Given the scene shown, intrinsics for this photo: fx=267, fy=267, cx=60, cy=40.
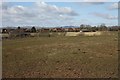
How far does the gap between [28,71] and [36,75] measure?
1148mm

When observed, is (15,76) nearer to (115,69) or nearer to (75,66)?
(75,66)

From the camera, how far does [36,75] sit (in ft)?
35.9

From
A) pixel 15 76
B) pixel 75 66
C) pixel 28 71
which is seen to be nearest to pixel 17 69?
pixel 28 71

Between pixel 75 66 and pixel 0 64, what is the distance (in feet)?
13.4

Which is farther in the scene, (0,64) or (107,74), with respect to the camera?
(0,64)

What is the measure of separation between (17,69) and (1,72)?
935 mm

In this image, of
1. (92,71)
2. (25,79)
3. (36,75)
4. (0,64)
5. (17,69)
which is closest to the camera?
(25,79)

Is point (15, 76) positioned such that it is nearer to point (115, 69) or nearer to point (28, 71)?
point (28, 71)

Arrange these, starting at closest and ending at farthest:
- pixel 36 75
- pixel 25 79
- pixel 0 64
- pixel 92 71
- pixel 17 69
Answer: pixel 25 79, pixel 36 75, pixel 92 71, pixel 17 69, pixel 0 64

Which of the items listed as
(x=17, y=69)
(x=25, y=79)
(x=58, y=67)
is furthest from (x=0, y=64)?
(x=25, y=79)

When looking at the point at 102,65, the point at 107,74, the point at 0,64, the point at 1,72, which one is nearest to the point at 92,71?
the point at 107,74

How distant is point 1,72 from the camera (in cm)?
1185

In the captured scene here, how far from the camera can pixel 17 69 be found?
12.6 meters

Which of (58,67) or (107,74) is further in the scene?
(58,67)
